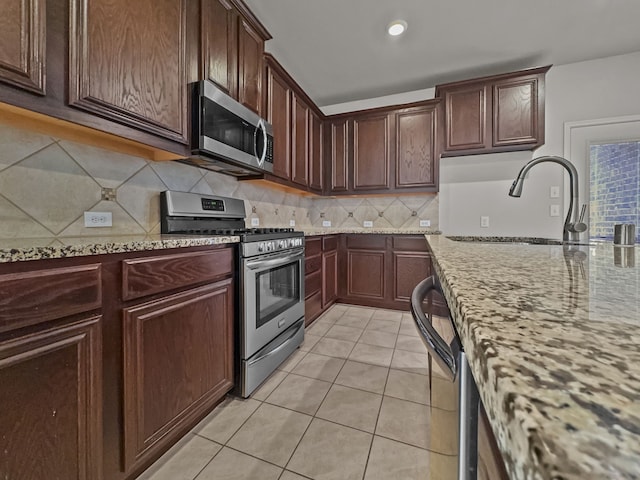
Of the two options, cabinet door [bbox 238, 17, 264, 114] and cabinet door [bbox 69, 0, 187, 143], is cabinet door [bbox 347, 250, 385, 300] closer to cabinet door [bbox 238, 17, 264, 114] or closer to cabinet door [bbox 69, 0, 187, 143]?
cabinet door [bbox 238, 17, 264, 114]

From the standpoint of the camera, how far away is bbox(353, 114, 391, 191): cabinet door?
3180 mm

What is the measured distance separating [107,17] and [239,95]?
0.80m

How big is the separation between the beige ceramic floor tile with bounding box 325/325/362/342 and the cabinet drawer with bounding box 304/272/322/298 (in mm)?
365

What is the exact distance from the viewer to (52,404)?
0.80 metres

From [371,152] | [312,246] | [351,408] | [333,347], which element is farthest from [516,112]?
[351,408]

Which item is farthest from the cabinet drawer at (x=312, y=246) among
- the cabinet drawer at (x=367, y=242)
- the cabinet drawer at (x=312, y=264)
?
the cabinet drawer at (x=367, y=242)

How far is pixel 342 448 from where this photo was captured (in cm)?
121

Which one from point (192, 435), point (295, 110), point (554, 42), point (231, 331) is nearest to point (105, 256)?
point (231, 331)

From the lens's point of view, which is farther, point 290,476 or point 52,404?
point 290,476

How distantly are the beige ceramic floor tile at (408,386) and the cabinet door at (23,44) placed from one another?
2.01 m

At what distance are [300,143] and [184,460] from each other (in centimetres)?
255

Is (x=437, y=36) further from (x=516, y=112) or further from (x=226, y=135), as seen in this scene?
(x=226, y=135)

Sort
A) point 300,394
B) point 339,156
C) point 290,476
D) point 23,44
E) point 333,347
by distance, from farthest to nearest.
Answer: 1. point 339,156
2. point 333,347
3. point 300,394
4. point 290,476
5. point 23,44

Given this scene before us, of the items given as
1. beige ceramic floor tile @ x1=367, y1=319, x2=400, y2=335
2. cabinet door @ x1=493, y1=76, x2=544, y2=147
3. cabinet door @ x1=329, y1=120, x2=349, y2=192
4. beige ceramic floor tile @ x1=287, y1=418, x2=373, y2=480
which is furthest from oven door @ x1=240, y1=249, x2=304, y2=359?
cabinet door @ x1=493, y1=76, x2=544, y2=147
